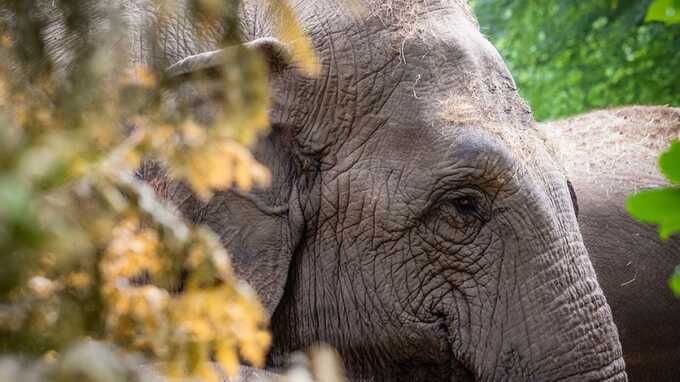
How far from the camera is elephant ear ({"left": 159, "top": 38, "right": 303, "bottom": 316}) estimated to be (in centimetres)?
464

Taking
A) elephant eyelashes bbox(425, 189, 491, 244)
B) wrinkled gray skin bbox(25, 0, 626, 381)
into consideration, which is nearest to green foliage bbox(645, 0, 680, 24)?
wrinkled gray skin bbox(25, 0, 626, 381)

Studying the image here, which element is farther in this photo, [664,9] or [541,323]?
[541,323]

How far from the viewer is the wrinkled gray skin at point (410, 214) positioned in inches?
175

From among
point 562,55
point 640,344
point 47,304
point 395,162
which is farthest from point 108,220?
point 562,55

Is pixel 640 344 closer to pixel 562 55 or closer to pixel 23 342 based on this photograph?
pixel 562 55

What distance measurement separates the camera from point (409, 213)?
4566 millimetres

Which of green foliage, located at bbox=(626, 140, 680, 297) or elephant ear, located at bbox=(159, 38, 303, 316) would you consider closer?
green foliage, located at bbox=(626, 140, 680, 297)

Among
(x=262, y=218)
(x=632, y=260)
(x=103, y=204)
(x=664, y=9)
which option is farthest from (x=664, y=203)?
(x=632, y=260)

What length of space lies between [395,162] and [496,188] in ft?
1.29

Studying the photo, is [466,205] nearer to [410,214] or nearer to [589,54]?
[410,214]

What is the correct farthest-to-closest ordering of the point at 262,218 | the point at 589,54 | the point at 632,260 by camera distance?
the point at 589,54 < the point at 632,260 < the point at 262,218

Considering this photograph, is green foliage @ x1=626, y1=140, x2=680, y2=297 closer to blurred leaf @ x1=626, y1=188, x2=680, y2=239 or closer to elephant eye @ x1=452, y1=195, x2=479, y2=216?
blurred leaf @ x1=626, y1=188, x2=680, y2=239

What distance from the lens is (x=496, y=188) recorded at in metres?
4.47

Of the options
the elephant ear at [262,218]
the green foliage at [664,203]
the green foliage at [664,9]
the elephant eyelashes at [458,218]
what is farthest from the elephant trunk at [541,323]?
the green foliage at [664,203]
